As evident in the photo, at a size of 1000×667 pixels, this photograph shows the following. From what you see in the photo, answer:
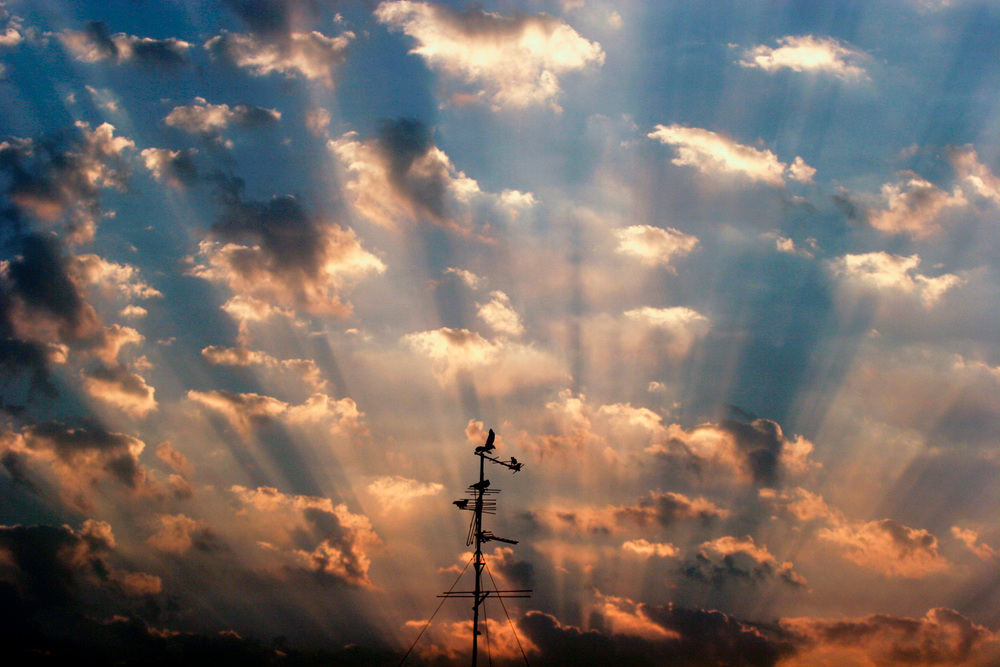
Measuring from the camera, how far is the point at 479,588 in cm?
4150

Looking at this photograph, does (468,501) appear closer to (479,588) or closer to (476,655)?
(479,588)

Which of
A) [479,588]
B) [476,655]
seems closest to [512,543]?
[479,588]

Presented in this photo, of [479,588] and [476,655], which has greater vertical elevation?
[479,588]

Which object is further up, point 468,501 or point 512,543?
point 468,501

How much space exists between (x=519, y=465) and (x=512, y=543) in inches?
225

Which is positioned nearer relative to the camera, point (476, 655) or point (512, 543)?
point (476, 655)

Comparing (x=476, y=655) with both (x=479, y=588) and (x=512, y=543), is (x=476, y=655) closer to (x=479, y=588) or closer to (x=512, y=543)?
(x=479, y=588)

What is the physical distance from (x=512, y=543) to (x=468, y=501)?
464 centimetres

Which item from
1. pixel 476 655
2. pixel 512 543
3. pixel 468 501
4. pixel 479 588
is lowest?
pixel 476 655

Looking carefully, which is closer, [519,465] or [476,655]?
[476,655]

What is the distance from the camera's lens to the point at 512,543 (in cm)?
4084

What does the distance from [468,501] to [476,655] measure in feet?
34.2

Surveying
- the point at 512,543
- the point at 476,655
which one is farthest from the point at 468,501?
the point at 476,655

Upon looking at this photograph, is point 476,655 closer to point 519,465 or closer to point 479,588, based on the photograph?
point 479,588
